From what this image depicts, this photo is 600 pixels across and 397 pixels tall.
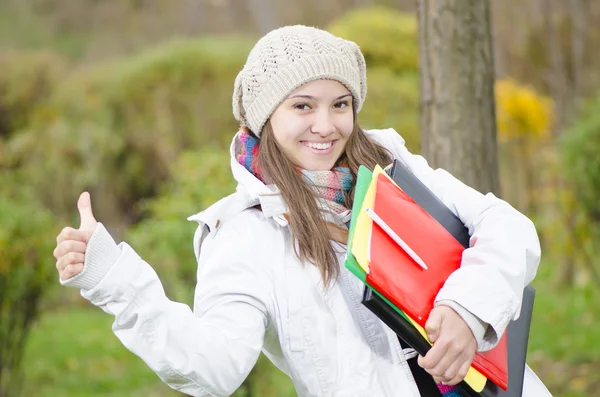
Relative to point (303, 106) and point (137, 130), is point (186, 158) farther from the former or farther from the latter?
point (137, 130)

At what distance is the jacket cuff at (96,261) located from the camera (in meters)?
1.60

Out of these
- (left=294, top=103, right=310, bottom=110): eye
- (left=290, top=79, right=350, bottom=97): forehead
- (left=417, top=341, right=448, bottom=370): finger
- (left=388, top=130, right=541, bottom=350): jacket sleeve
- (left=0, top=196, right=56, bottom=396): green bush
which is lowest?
(left=0, top=196, right=56, bottom=396): green bush

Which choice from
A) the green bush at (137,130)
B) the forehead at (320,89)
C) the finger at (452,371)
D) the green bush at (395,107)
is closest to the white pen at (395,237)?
the finger at (452,371)

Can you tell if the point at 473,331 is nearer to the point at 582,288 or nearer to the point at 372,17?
the point at 582,288

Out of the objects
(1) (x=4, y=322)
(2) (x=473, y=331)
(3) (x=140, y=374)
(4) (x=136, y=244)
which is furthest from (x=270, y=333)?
(3) (x=140, y=374)

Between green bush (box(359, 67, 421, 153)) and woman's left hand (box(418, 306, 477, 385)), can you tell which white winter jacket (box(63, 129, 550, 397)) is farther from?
green bush (box(359, 67, 421, 153))

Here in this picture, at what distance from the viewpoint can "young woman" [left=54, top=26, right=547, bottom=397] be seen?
1631mm

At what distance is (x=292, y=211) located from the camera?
1900mm

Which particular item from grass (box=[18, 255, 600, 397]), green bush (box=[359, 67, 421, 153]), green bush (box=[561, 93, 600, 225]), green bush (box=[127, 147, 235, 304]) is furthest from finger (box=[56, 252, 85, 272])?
green bush (box=[359, 67, 421, 153])

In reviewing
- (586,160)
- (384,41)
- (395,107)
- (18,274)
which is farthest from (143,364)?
(384,41)

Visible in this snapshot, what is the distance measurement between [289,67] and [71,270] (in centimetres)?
74

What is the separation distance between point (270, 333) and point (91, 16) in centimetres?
1313

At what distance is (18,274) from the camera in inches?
181

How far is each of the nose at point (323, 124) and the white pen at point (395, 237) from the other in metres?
0.37
